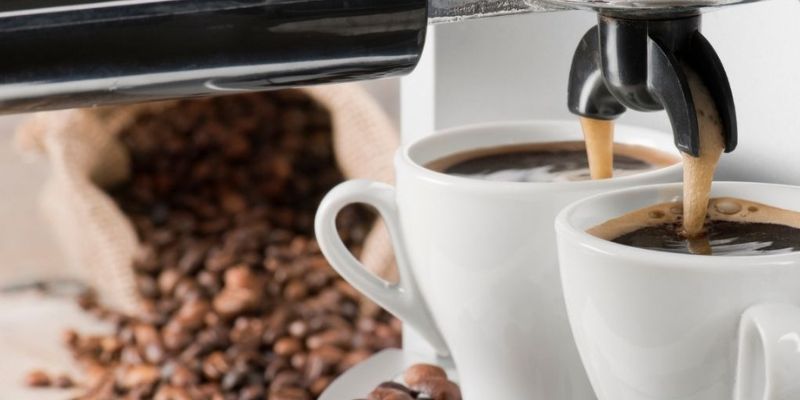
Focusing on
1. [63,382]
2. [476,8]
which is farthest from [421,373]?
[63,382]

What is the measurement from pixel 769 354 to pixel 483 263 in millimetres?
134

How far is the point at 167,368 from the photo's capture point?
0.75m

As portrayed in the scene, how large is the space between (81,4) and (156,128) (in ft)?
2.68

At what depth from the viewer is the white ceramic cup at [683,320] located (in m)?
0.28

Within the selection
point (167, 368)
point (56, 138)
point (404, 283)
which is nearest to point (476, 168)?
point (404, 283)

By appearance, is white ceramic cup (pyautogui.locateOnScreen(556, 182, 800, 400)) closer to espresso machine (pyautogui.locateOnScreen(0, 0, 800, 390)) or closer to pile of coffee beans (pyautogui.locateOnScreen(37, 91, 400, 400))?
espresso machine (pyautogui.locateOnScreen(0, 0, 800, 390))

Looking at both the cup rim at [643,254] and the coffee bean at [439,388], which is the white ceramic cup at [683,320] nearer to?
the cup rim at [643,254]

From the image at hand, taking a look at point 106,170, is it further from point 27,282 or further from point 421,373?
point 421,373

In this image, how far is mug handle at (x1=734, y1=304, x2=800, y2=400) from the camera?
0.27m

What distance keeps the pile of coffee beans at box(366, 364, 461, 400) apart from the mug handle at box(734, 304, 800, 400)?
0.19 metres

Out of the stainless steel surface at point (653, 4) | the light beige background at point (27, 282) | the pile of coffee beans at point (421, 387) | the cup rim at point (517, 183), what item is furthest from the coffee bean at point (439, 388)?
the light beige background at point (27, 282)

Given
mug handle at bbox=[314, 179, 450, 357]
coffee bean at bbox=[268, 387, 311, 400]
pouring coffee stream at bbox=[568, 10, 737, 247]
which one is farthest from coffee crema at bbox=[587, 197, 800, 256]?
coffee bean at bbox=[268, 387, 311, 400]

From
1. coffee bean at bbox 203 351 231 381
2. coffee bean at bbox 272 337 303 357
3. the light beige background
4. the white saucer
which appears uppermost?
the white saucer

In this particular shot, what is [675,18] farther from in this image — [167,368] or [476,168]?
[167,368]
